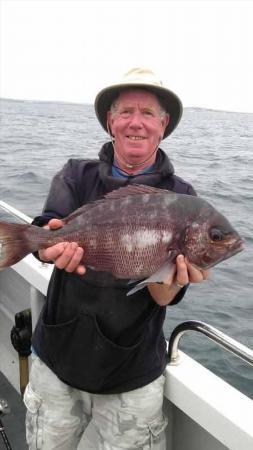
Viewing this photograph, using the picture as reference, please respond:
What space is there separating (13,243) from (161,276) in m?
0.75

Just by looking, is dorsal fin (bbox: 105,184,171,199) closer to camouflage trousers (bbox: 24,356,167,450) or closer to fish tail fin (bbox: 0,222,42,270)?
fish tail fin (bbox: 0,222,42,270)

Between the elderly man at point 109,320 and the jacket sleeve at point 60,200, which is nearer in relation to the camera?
the elderly man at point 109,320

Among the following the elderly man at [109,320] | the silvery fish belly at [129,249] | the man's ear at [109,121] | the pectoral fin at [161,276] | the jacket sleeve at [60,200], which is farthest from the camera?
the man's ear at [109,121]

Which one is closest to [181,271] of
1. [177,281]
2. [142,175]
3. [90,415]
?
[177,281]

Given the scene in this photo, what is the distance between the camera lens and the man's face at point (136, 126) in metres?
2.49

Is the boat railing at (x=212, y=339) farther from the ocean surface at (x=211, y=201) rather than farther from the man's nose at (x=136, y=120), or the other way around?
the ocean surface at (x=211, y=201)

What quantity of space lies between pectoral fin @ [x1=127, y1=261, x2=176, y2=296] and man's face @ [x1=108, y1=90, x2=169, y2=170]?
62 centimetres

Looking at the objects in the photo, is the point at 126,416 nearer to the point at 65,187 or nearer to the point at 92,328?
the point at 92,328

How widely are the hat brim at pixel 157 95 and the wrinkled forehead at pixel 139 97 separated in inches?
0.9

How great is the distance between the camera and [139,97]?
101 inches

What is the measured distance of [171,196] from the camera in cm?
242

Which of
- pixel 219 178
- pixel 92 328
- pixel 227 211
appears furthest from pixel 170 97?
pixel 219 178

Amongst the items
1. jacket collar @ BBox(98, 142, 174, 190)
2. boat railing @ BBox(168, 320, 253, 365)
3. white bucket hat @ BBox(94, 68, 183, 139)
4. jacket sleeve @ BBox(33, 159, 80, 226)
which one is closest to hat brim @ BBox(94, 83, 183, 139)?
white bucket hat @ BBox(94, 68, 183, 139)

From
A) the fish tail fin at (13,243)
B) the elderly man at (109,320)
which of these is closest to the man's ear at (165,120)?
the elderly man at (109,320)
